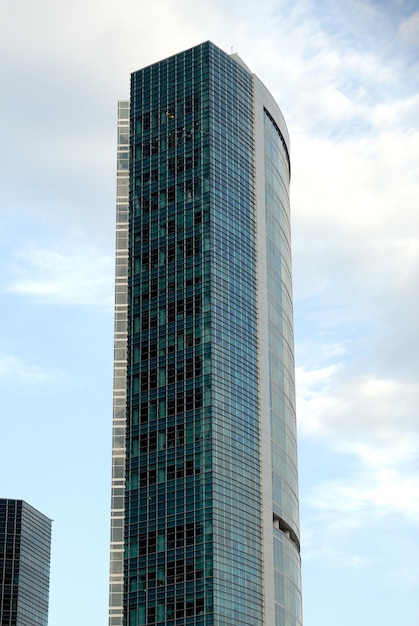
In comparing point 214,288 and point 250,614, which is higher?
point 214,288

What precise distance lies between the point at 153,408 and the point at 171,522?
19.4 meters

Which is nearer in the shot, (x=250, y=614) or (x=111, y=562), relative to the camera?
(x=250, y=614)

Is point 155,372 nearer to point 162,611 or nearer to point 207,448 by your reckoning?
point 207,448

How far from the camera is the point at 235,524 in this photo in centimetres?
18550

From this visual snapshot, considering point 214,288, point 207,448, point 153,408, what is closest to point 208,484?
point 207,448

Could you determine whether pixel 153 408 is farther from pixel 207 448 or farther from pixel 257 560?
pixel 257 560

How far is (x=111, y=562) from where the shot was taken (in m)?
200

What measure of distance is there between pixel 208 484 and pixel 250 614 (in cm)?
2005

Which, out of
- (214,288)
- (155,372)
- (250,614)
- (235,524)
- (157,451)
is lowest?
(250,614)

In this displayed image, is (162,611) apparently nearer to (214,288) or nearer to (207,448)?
(207,448)

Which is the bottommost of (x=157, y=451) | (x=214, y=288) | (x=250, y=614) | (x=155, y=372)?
(x=250, y=614)

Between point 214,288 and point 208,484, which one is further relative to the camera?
point 214,288

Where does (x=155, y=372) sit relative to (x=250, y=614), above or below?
above

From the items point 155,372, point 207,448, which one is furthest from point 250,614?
point 155,372
